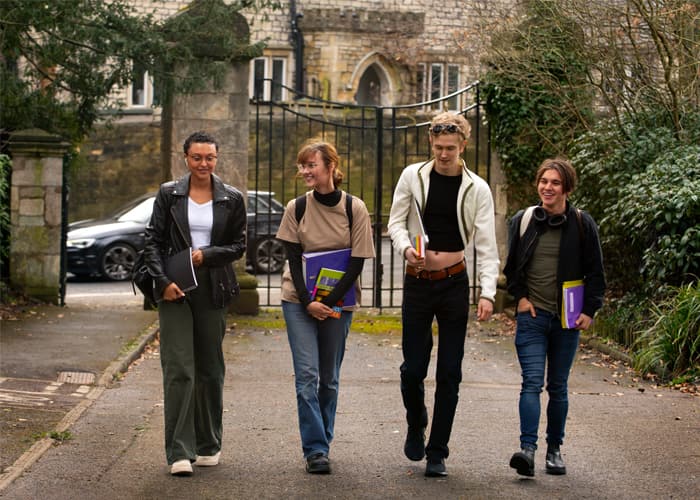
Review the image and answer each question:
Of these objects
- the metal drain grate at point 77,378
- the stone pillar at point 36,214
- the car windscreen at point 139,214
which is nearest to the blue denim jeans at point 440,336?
the metal drain grate at point 77,378

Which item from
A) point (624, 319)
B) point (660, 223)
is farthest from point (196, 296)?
point (624, 319)

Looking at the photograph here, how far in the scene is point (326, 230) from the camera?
269 inches

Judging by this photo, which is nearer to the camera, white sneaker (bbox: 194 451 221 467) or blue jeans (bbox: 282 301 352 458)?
blue jeans (bbox: 282 301 352 458)

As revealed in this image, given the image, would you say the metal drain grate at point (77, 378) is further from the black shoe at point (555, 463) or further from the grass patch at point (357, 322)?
the black shoe at point (555, 463)

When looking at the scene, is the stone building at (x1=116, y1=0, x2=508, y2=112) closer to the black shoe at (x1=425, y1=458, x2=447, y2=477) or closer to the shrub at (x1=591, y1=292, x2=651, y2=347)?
the shrub at (x1=591, y1=292, x2=651, y2=347)

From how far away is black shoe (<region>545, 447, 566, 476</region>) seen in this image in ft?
22.1

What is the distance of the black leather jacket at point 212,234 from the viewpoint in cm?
672

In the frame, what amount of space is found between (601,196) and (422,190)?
264 inches

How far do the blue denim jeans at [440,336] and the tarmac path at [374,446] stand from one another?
30 cm

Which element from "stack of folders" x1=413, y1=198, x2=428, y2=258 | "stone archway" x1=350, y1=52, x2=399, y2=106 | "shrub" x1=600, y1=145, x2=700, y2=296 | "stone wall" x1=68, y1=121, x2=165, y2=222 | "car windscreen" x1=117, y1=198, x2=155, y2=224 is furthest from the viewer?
"stone archway" x1=350, y1=52, x2=399, y2=106

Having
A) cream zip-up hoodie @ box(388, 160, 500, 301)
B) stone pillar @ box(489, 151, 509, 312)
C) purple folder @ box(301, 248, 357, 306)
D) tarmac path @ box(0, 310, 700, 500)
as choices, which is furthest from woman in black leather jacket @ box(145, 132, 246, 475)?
stone pillar @ box(489, 151, 509, 312)

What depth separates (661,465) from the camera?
704cm

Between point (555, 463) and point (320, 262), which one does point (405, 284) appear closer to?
point (320, 262)

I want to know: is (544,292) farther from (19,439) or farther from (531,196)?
(531,196)
